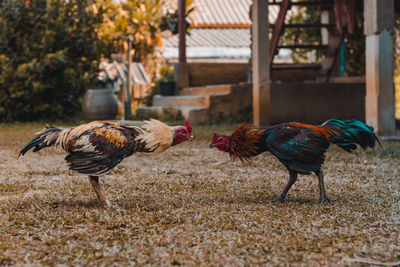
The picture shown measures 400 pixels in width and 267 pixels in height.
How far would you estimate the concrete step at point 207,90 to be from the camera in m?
9.85

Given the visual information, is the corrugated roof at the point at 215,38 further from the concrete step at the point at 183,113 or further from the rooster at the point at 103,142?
the rooster at the point at 103,142

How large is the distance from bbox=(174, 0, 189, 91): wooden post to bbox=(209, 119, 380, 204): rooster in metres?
7.66

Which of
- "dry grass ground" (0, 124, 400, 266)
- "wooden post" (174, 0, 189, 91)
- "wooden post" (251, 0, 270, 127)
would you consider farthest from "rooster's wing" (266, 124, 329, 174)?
"wooden post" (174, 0, 189, 91)

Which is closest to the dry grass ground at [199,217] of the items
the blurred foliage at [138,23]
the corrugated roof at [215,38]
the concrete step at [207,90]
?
Answer: the concrete step at [207,90]

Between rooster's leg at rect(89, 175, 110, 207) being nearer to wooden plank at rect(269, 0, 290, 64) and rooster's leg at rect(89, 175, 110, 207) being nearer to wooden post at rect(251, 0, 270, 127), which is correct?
wooden post at rect(251, 0, 270, 127)

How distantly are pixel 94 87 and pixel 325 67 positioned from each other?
5.10 meters

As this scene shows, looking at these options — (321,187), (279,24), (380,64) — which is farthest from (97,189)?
(279,24)

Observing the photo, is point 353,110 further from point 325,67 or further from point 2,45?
point 2,45

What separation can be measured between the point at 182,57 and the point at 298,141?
7.87 metres

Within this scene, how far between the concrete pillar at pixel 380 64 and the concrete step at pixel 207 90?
12.0ft

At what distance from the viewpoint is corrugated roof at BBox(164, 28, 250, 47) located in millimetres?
14781

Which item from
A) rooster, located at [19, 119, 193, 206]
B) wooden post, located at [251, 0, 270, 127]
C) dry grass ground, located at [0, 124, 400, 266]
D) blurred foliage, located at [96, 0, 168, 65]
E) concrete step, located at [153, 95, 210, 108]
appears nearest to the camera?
dry grass ground, located at [0, 124, 400, 266]

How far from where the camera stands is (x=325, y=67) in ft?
32.9

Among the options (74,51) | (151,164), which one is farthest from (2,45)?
(151,164)
